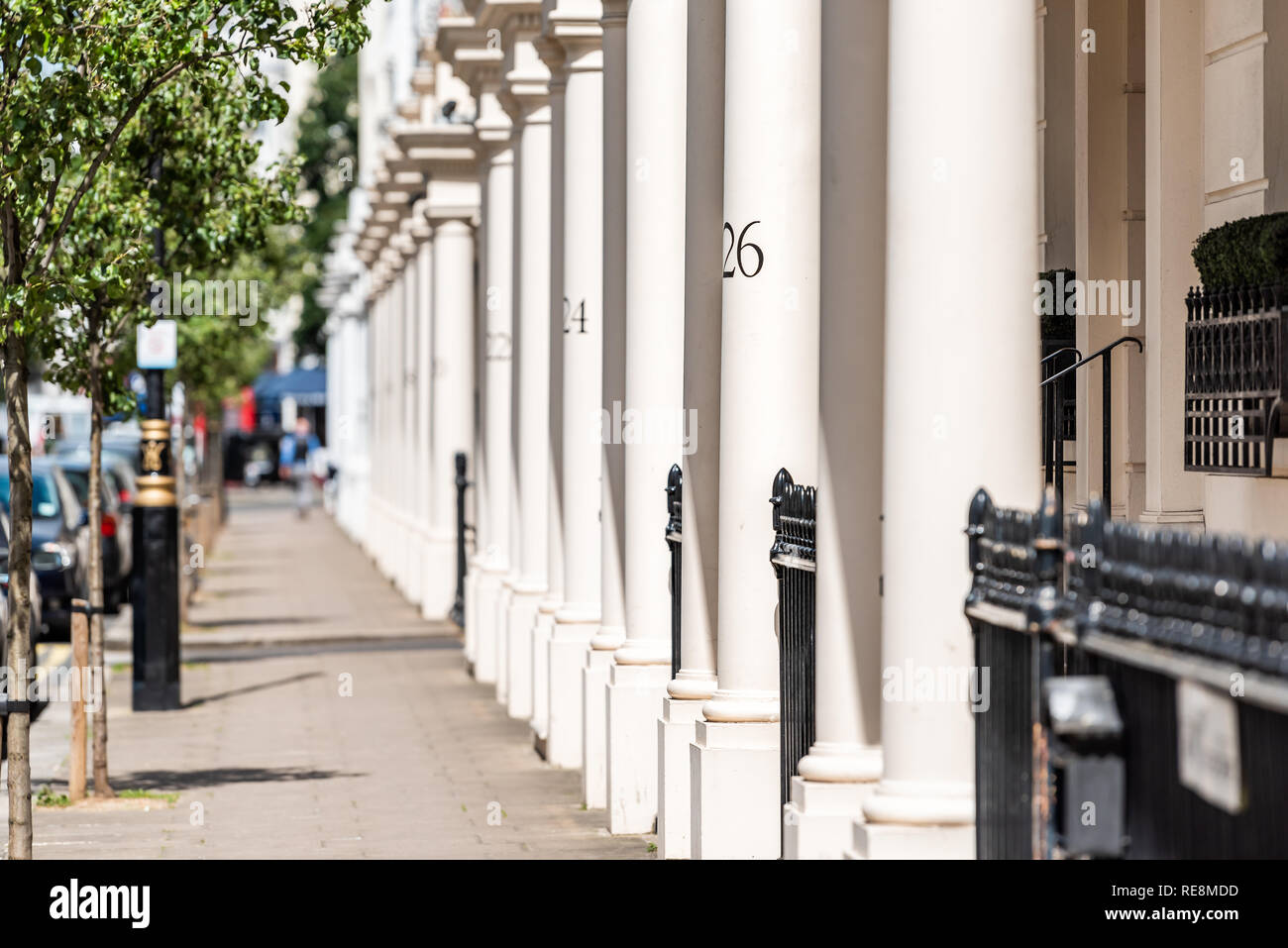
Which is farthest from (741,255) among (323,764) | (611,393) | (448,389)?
(448,389)

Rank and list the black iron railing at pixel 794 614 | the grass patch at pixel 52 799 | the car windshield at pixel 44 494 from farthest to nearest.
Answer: the car windshield at pixel 44 494
the grass patch at pixel 52 799
the black iron railing at pixel 794 614

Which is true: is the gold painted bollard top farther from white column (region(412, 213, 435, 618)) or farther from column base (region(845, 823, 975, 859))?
column base (region(845, 823, 975, 859))

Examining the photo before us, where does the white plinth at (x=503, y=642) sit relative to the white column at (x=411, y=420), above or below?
below

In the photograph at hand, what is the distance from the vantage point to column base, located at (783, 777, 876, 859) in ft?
23.4

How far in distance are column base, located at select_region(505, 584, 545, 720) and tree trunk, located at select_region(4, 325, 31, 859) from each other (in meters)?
7.16

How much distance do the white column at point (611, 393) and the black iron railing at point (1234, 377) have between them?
3.43 metres

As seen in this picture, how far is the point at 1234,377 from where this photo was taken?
894 cm

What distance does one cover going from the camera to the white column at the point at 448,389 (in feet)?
80.4

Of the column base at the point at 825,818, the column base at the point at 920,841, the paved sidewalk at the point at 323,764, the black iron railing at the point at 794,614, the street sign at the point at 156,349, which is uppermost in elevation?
the street sign at the point at 156,349

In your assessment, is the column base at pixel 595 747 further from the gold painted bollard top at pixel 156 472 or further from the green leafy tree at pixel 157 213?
the gold painted bollard top at pixel 156 472

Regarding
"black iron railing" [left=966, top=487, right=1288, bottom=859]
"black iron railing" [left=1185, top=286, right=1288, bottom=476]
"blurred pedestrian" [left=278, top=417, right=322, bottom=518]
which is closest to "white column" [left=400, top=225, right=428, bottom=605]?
"black iron railing" [left=1185, top=286, right=1288, bottom=476]

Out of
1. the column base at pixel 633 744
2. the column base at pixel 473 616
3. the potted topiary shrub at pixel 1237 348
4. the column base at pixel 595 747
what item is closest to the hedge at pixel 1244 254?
the potted topiary shrub at pixel 1237 348
